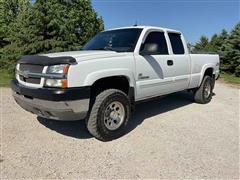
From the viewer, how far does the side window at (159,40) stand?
5148 mm

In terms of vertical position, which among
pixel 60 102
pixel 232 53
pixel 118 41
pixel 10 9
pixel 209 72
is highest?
pixel 10 9

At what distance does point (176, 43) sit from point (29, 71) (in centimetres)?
348

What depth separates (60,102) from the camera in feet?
11.7

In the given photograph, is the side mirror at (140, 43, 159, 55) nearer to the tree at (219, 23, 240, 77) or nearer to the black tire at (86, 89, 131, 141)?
the black tire at (86, 89, 131, 141)

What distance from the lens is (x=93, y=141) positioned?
4.22 m

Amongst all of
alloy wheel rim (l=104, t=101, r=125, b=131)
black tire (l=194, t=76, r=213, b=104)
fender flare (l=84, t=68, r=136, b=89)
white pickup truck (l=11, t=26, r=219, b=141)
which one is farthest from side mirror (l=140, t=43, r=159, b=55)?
black tire (l=194, t=76, r=213, b=104)

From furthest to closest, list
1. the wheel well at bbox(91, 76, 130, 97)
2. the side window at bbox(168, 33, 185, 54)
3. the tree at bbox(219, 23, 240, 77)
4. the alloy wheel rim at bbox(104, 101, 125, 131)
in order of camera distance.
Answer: the tree at bbox(219, 23, 240, 77)
the side window at bbox(168, 33, 185, 54)
the alloy wheel rim at bbox(104, 101, 125, 131)
the wheel well at bbox(91, 76, 130, 97)

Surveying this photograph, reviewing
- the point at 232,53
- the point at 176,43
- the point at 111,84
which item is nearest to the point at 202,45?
the point at 232,53

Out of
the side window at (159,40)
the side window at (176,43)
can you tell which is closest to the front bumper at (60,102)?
the side window at (159,40)

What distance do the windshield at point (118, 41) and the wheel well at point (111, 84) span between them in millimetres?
604

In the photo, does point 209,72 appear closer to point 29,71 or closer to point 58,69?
point 58,69

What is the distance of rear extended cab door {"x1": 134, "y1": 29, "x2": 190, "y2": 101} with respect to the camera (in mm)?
4688

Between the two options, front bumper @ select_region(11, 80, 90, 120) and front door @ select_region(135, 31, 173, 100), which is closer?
front bumper @ select_region(11, 80, 90, 120)

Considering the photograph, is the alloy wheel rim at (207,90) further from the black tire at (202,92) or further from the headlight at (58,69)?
the headlight at (58,69)
